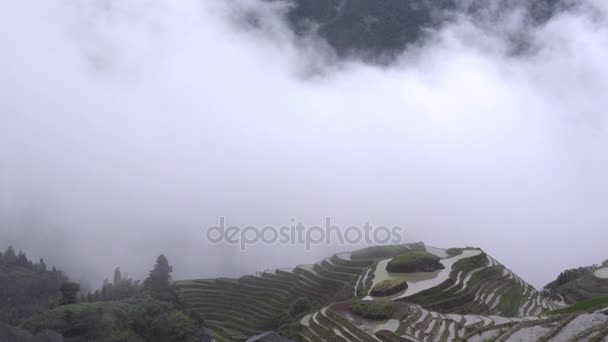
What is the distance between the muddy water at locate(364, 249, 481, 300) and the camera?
3831cm

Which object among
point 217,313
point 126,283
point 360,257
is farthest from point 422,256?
point 126,283

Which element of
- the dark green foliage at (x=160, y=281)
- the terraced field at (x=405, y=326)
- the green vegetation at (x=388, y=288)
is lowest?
the terraced field at (x=405, y=326)

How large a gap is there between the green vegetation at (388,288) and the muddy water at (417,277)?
0.46 m

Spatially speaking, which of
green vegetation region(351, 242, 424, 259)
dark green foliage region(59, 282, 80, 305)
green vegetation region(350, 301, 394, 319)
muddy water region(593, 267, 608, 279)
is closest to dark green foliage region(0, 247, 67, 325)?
dark green foliage region(59, 282, 80, 305)

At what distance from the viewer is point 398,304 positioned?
33.6 m

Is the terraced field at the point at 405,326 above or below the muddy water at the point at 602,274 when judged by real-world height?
below

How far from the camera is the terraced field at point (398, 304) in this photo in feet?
59.7

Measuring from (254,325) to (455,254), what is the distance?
82.3ft

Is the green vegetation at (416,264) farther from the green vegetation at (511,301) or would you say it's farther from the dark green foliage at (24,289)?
the dark green foliage at (24,289)

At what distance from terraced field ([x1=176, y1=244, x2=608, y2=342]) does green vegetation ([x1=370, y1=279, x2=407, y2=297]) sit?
0.63m

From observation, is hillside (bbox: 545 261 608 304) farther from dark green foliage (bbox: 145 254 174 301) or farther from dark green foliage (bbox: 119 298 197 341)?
dark green foliage (bbox: 145 254 174 301)

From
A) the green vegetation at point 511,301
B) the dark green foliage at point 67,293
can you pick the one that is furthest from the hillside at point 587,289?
the dark green foliage at point 67,293

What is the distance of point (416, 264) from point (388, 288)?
842cm

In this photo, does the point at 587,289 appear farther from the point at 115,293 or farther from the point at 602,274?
the point at 115,293
